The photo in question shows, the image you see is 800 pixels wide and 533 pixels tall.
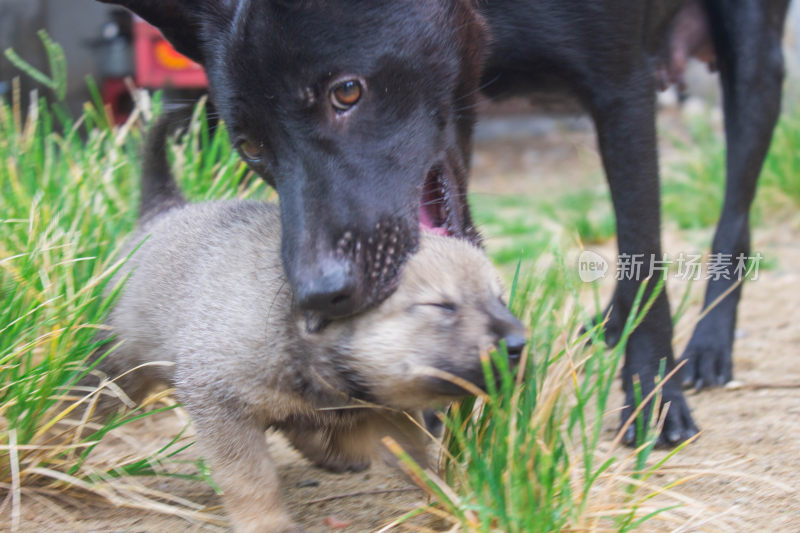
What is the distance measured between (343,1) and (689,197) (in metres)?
3.57

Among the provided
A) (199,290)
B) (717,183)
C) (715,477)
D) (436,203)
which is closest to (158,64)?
(717,183)

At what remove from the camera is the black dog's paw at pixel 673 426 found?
2344mm

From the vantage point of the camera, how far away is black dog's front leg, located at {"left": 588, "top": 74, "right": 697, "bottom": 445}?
241 centimetres

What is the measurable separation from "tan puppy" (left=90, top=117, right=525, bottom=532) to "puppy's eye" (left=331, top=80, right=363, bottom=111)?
34cm

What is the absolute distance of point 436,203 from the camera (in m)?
2.19

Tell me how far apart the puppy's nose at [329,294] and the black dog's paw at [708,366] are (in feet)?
5.21

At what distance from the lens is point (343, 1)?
2033 mm

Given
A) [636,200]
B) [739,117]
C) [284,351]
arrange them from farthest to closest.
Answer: [739,117] < [636,200] < [284,351]

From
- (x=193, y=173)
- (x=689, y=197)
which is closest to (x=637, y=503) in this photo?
(x=193, y=173)

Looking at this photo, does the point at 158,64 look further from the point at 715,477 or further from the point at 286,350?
the point at 715,477

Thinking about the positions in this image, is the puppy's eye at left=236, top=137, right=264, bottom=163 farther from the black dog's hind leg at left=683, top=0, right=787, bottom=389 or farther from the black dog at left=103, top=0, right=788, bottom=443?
the black dog's hind leg at left=683, top=0, right=787, bottom=389

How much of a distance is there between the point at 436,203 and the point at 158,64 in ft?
12.7

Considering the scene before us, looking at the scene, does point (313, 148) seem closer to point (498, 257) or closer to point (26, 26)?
point (498, 257)

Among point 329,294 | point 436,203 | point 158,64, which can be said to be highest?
point 158,64
